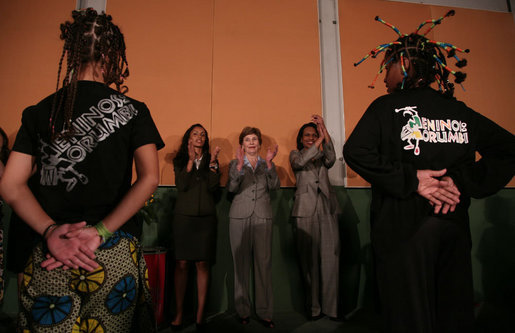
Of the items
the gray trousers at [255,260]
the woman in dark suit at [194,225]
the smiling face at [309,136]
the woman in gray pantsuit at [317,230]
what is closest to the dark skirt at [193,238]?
the woman in dark suit at [194,225]

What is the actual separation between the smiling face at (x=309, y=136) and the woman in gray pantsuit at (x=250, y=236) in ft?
1.72

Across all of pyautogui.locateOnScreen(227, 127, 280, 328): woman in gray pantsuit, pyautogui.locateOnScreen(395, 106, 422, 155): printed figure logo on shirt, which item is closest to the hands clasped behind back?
pyautogui.locateOnScreen(395, 106, 422, 155): printed figure logo on shirt

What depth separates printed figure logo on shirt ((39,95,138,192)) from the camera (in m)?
0.86

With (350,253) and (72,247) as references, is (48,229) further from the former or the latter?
(350,253)

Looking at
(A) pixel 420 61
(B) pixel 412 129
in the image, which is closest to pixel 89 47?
Answer: (B) pixel 412 129

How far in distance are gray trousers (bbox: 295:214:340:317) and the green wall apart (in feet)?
0.69

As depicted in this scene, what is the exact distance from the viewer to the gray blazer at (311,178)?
2916 mm

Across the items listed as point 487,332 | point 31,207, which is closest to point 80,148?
point 31,207

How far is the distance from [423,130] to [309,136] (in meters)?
2.05

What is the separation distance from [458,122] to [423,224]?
47cm

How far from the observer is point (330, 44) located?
153 inches

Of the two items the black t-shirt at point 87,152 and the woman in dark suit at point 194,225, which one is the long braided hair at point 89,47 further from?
the woman in dark suit at point 194,225

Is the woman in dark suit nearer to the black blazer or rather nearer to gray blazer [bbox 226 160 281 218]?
the black blazer

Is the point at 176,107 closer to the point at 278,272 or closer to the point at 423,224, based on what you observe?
the point at 278,272
